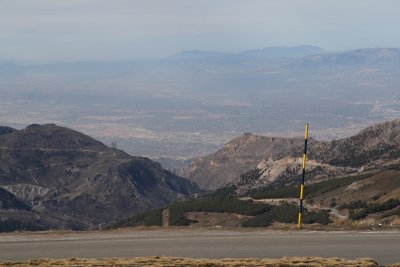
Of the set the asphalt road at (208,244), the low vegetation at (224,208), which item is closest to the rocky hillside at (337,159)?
the low vegetation at (224,208)

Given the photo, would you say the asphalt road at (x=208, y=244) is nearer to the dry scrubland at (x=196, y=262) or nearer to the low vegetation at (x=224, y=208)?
the dry scrubland at (x=196, y=262)

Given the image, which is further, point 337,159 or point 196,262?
point 337,159

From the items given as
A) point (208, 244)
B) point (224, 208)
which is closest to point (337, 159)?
point (224, 208)

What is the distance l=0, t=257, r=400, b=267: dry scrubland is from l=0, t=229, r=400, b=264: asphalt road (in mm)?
1377

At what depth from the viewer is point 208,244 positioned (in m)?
21.5

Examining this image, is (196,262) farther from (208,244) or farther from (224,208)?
(224,208)

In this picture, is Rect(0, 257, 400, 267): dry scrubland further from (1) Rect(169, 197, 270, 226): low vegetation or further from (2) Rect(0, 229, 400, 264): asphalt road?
(1) Rect(169, 197, 270, 226): low vegetation

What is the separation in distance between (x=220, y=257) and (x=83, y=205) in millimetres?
177890

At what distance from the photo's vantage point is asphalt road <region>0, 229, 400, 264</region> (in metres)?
20.1

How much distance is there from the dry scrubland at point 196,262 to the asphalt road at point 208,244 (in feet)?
4.52

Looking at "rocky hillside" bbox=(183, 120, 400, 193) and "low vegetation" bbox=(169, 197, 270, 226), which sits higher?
"rocky hillside" bbox=(183, 120, 400, 193)

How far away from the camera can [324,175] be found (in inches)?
4879

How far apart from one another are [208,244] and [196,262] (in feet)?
10.9

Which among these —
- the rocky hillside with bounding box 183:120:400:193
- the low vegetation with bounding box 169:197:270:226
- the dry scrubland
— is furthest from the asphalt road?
the rocky hillside with bounding box 183:120:400:193
